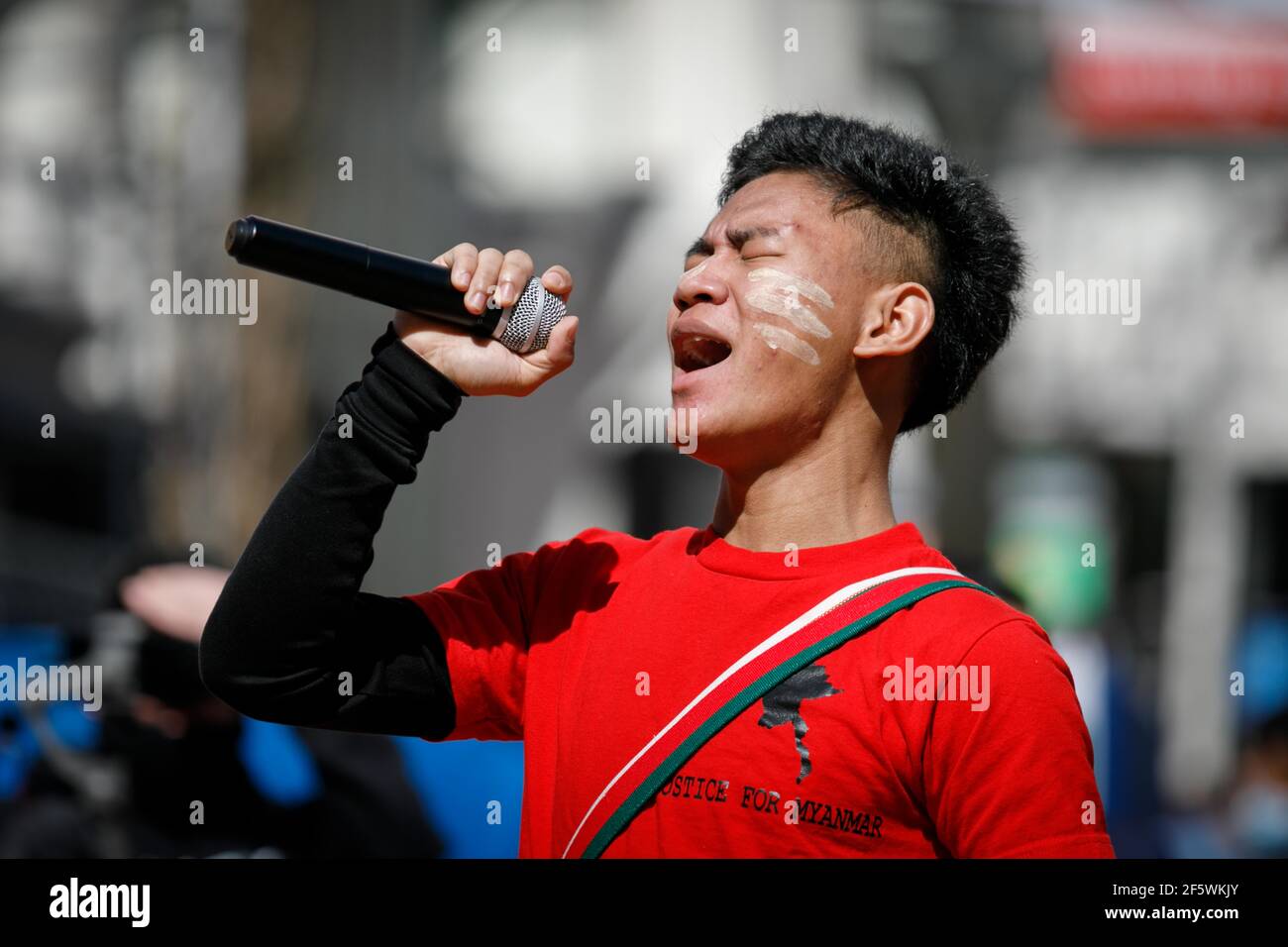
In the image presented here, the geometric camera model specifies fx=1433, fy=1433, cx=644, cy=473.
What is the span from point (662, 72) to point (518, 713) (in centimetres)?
940

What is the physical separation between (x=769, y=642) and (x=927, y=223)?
0.78 m

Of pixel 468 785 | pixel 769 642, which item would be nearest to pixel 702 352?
pixel 769 642

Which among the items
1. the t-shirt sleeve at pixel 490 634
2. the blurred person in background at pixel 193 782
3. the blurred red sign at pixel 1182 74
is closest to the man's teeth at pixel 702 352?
the t-shirt sleeve at pixel 490 634

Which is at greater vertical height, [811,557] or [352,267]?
[352,267]

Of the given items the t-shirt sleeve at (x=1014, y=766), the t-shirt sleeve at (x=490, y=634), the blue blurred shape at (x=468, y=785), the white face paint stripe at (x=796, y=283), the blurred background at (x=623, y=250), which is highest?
the blurred background at (x=623, y=250)

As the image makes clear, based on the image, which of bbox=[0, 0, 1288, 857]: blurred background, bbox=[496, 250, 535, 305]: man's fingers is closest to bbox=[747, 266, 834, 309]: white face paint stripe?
bbox=[496, 250, 535, 305]: man's fingers

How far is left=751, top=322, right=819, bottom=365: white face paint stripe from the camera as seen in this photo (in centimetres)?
213

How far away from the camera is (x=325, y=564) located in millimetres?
1938

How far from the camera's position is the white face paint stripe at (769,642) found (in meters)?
1.95

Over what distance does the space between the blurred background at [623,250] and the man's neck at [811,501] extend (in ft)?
21.9

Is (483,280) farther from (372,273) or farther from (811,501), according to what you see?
(811,501)

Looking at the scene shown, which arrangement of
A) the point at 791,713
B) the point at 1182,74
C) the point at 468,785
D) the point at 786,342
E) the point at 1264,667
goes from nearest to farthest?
the point at 791,713
the point at 786,342
the point at 468,785
the point at 1264,667
the point at 1182,74

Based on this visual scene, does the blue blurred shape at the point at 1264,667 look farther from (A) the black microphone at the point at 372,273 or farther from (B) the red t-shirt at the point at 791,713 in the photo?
(A) the black microphone at the point at 372,273
